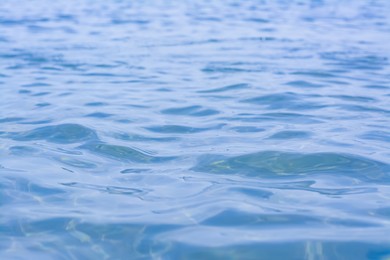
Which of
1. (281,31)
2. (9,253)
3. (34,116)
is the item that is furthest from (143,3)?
(9,253)

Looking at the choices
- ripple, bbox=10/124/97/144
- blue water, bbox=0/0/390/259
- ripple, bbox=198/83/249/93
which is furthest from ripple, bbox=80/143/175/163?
ripple, bbox=198/83/249/93

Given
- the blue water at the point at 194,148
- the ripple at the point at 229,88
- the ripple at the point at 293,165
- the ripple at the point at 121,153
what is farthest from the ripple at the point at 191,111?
the ripple at the point at 293,165

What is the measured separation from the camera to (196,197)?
3.79m

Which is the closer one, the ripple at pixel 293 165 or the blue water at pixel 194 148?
the blue water at pixel 194 148

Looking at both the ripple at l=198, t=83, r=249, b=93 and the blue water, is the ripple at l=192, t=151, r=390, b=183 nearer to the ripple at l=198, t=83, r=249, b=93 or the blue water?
the blue water

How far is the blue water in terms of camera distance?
3.25 metres

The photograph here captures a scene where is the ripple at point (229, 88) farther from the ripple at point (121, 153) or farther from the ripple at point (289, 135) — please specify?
the ripple at point (121, 153)

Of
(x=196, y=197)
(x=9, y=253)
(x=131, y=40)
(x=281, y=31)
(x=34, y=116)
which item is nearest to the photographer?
(x=9, y=253)

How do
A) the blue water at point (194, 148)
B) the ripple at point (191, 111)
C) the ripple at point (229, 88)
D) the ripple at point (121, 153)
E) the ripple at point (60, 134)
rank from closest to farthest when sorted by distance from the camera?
the blue water at point (194, 148) < the ripple at point (121, 153) < the ripple at point (60, 134) < the ripple at point (191, 111) < the ripple at point (229, 88)

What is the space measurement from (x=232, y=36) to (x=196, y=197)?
765 cm

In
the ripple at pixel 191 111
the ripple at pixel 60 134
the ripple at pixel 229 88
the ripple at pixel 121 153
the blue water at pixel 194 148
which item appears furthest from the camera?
the ripple at pixel 229 88

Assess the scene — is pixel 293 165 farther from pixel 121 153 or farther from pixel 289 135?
pixel 121 153

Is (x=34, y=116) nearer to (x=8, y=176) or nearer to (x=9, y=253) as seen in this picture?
(x=8, y=176)

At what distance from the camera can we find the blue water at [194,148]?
10.6 ft
